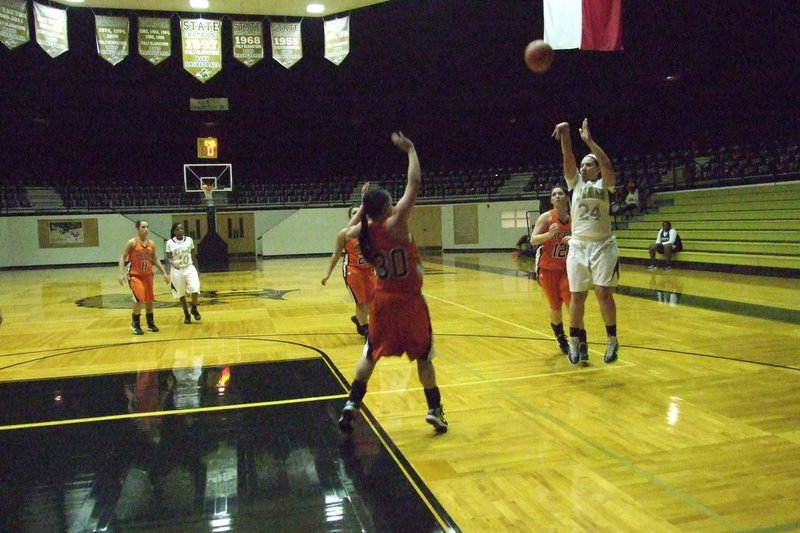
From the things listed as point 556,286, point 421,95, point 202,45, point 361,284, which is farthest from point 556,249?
point 421,95

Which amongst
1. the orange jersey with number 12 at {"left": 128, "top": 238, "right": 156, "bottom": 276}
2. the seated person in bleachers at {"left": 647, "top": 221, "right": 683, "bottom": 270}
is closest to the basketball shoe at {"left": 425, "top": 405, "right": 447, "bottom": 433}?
the orange jersey with number 12 at {"left": 128, "top": 238, "right": 156, "bottom": 276}

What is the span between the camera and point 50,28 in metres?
12.8

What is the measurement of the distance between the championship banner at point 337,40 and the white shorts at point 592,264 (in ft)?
32.5

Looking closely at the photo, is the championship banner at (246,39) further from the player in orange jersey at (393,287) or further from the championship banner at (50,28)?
the player in orange jersey at (393,287)

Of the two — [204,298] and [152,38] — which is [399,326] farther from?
[152,38]

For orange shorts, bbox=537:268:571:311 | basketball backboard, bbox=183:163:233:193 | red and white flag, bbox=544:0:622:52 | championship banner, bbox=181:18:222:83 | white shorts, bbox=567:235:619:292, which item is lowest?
orange shorts, bbox=537:268:571:311

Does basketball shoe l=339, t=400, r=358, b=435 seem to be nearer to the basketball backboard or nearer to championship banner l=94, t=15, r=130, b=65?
championship banner l=94, t=15, r=130, b=65

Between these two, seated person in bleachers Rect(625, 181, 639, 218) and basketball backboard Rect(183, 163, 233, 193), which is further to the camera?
basketball backboard Rect(183, 163, 233, 193)

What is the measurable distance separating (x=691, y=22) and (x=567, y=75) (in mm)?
5785

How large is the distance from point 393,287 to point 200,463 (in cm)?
151

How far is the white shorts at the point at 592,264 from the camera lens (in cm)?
547

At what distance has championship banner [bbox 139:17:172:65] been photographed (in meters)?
13.6

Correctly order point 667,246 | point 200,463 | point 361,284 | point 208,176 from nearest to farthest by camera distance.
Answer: point 200,463 < point 361,284 < point 667,246 < point 208,176

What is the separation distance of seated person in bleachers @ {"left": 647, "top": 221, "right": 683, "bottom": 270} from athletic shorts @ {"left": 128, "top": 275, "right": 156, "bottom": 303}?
464 inches
